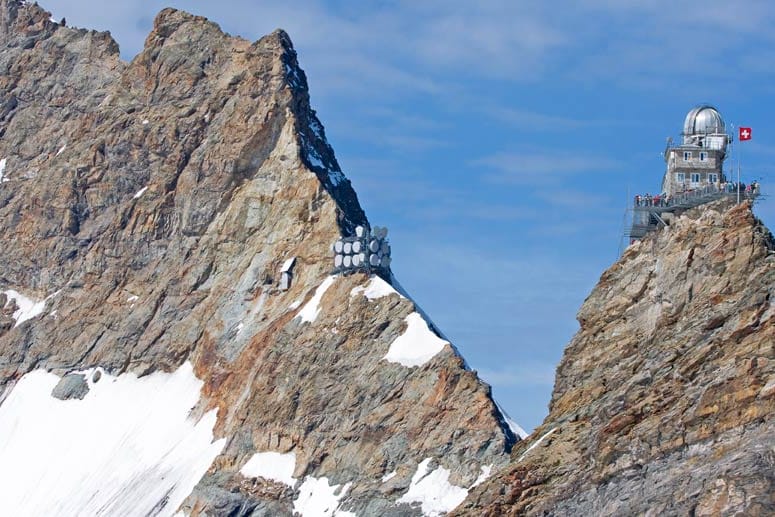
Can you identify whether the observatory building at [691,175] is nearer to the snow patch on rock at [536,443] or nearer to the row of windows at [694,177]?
the row of windows at [694,177]

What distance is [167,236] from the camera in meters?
161

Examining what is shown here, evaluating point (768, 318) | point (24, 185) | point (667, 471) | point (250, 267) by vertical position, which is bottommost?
point (667, 471)

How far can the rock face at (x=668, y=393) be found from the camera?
6347cm

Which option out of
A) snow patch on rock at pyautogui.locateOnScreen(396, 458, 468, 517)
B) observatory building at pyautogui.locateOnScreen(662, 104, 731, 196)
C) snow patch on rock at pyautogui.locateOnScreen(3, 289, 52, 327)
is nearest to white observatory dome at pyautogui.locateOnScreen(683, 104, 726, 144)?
observatory building at pyautogui.locateOnScreen(662, 104, 731, 196)

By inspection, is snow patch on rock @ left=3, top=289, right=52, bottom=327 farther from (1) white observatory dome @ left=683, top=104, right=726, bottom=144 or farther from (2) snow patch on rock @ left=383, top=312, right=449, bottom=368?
(1) white observatory dome @ left=683, top=104, right=726, bottom=144

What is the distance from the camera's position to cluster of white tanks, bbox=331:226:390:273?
451 feet

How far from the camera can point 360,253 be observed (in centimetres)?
13775

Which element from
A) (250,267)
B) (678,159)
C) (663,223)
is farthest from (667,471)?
(250,267)

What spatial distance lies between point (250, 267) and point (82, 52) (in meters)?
43.1

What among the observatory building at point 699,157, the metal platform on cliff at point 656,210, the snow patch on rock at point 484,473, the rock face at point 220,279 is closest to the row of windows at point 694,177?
the observatory building at point 699,157

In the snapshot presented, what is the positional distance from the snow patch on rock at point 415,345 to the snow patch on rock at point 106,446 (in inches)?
642

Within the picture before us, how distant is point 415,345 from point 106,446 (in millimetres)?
32603

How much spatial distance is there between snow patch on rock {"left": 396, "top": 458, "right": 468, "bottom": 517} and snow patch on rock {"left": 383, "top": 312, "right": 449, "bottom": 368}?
9.57 m

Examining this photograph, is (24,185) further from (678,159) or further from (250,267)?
(678,159)
